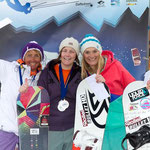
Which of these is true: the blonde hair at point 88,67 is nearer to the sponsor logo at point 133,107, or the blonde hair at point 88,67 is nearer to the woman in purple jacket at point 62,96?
the woman in purple jacket at point 62,96

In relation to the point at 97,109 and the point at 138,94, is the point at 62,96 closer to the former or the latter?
the point at 97,109

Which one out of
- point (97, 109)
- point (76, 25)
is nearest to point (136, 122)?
point (97, 109)

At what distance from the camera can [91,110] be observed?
216 cm

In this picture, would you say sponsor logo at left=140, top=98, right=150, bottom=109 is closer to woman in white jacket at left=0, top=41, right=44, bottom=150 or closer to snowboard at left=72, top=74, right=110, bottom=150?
snowboard at left=72, top=74, right=110, bottom=150

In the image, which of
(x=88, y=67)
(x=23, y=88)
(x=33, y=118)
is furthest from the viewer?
(x=88, y=67)

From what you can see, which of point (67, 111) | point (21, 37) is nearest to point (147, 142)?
point (67, 111)

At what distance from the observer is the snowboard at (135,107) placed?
6.79ft

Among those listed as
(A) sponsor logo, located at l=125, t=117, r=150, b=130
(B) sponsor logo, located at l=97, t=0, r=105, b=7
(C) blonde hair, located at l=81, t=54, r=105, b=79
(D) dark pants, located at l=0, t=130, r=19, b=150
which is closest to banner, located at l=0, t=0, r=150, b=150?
(B) sponsor logo, located at l=97, t=0, r=105, b=7

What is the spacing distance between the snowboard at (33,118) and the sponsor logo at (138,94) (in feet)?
2.83

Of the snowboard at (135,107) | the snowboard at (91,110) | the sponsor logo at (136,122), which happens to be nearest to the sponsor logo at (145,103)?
the snowboard at (135,107)

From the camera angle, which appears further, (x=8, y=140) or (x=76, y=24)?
(x=76, y=24)

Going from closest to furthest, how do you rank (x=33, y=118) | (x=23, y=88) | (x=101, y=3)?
(x=23, y=88) < (x=33, y=118) < (x=101, y=3)

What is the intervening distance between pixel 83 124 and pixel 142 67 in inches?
50.8

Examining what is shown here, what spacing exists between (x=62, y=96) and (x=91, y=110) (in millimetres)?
340
